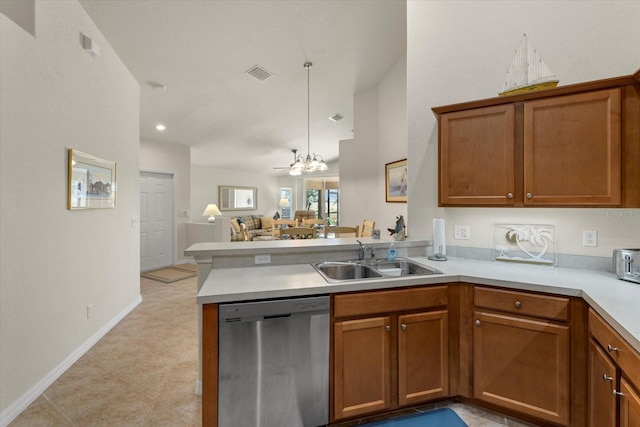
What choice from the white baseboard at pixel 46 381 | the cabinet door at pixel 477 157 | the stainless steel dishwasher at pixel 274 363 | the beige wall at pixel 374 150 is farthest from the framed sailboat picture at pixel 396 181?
the white baseboard at pixel 46 381

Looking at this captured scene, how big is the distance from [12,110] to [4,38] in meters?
0.42

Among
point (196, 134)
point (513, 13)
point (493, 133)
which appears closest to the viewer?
point (493, 133)

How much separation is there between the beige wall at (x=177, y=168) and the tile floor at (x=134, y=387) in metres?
3.42

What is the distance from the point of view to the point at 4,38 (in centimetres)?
170

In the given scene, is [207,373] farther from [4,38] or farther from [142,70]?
[142,70]

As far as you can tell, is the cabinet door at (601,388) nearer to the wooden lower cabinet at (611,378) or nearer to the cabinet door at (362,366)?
the wooden lower cabinet at (611,378)

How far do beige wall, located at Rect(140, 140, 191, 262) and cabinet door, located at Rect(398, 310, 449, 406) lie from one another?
5.83m

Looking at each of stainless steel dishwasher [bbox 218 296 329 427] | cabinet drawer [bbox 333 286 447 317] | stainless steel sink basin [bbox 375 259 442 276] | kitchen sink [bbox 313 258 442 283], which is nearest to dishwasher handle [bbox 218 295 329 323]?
stainless steel dishwasher [bbox 218 296 329 427]

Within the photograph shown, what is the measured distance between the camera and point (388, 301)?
66.1 inches

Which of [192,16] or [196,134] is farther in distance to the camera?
[196,134]

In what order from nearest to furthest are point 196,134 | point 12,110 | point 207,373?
→ point 207,373
point 12,110
point 196,134

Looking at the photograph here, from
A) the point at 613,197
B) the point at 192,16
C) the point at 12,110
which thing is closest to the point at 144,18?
the point at 192,16

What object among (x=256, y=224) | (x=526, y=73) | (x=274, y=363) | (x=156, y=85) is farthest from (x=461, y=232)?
(x=256, y=224)

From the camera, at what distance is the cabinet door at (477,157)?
1928mm
